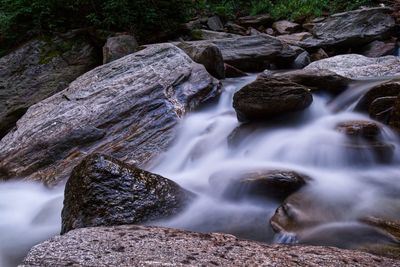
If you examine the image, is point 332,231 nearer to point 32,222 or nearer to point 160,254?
point 160,254

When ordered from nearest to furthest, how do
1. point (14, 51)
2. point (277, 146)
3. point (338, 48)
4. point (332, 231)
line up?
1. point (332, 231)
2. point (277, 146)
3. point (14, 51)
4. point (338, 48)

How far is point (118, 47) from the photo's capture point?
8438mm

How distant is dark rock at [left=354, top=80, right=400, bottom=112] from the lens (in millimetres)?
5113

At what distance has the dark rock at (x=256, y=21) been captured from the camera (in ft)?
41.8

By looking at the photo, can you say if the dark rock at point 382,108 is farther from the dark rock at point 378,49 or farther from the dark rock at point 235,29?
the dark rock at point 235,29

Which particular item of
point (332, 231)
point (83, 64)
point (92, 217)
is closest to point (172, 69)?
point (83, 64)

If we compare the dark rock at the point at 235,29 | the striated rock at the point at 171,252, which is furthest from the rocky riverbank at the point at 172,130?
the dark rock at the point at 235,29

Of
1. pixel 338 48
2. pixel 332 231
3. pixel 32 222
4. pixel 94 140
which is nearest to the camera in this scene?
pixel 332 231

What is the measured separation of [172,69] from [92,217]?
3.72 m

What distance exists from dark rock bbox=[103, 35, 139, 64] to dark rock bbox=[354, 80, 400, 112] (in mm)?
4534

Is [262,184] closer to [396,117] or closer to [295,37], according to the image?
[396,117]

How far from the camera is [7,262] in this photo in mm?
3584

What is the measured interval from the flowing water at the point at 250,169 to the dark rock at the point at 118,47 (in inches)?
106

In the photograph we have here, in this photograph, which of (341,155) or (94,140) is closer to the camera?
(341,155)
